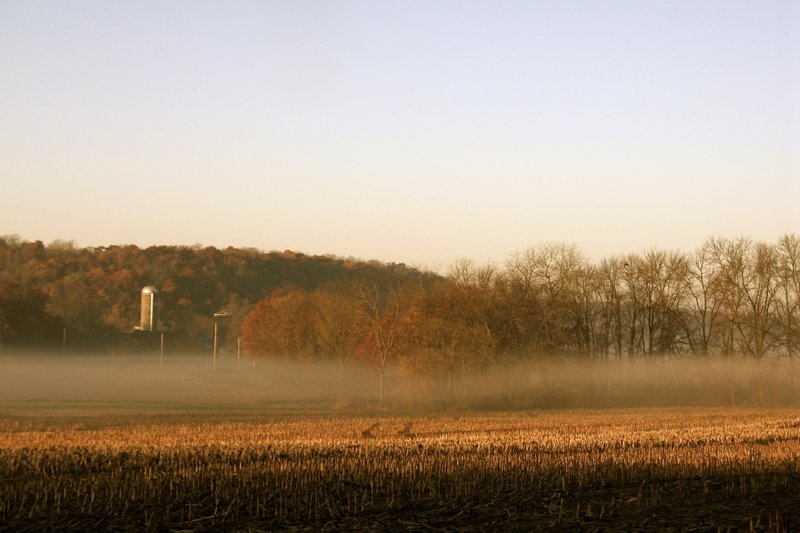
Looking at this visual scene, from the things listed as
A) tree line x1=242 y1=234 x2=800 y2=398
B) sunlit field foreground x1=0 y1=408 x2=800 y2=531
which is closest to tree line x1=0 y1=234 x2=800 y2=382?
tree line x1=242 y1=234 x2=800 y2=398

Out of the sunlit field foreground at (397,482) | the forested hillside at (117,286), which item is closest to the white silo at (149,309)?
the forested hillside at (117,286)

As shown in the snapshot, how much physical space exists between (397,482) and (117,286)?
4018 inches

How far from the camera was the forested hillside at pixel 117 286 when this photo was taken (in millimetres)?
91000

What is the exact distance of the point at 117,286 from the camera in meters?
112

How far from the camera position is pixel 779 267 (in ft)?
228

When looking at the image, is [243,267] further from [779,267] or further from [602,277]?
[779,267]

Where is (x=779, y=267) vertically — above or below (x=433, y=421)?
above

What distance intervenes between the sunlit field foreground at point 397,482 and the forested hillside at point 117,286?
2651 inches

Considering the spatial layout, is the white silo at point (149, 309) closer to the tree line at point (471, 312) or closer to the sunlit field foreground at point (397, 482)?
the tree line at point (471, 312)

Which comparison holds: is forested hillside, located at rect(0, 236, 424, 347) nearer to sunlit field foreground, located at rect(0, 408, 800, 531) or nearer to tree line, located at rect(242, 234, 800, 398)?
tree line, located at rect(242, 234, 800, 398)

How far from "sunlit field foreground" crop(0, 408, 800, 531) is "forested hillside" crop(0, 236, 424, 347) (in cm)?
6733

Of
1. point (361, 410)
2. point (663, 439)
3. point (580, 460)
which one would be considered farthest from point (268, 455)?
point (361, 410)

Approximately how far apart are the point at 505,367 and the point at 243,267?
8092cm

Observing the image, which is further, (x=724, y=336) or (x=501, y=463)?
(x=724, y=336)
